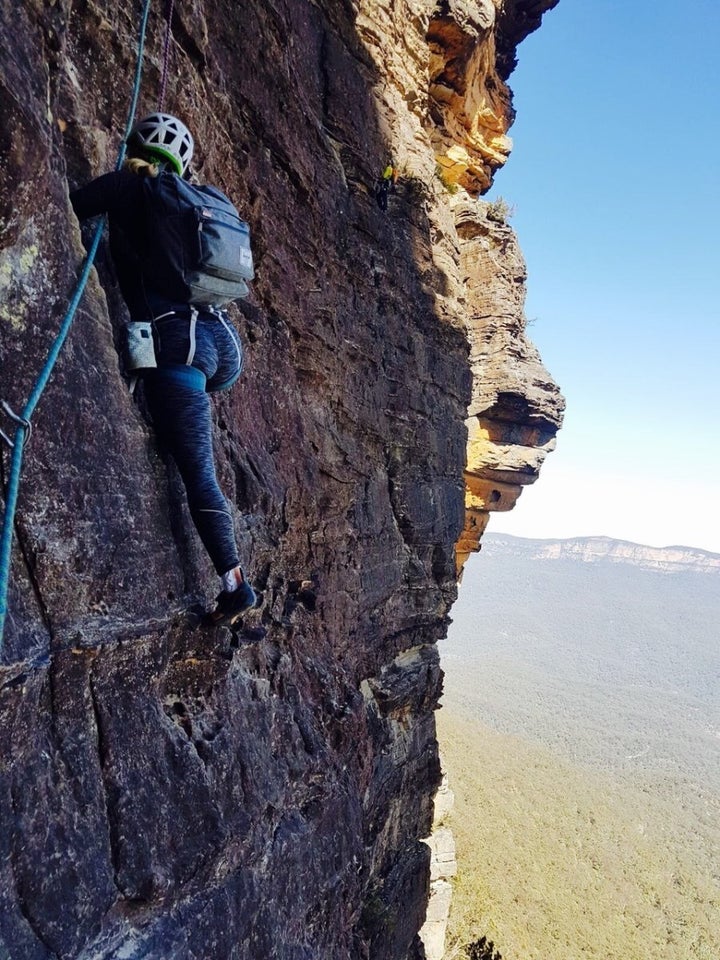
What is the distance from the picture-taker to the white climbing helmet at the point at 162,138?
3.81 metres

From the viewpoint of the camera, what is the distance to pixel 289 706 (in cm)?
565

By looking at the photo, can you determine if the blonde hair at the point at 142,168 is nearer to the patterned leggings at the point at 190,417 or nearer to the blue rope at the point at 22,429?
the blue rope at the point at 22,429

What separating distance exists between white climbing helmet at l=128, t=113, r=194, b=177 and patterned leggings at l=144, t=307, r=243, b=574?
40.8 inches

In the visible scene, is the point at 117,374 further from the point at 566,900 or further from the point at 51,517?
the point at 566,900

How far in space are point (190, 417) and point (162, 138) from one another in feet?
6.27

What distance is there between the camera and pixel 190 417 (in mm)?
3766

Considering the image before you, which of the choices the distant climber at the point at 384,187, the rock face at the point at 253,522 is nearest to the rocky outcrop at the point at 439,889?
the rock face at the point at 253,522

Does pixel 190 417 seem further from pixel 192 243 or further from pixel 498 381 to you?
pixel 498 381

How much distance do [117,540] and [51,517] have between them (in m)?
0.50

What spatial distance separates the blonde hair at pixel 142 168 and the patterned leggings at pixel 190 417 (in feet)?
2.65

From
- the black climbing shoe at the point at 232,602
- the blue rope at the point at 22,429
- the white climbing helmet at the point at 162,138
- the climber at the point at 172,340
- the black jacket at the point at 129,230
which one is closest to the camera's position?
the blue rope at the point at 22,429

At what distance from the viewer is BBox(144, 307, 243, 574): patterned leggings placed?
147 inches

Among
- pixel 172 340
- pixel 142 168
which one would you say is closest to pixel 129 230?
pixel 142 168

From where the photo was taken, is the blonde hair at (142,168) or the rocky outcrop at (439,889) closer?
the blonde hair at (142,168)
